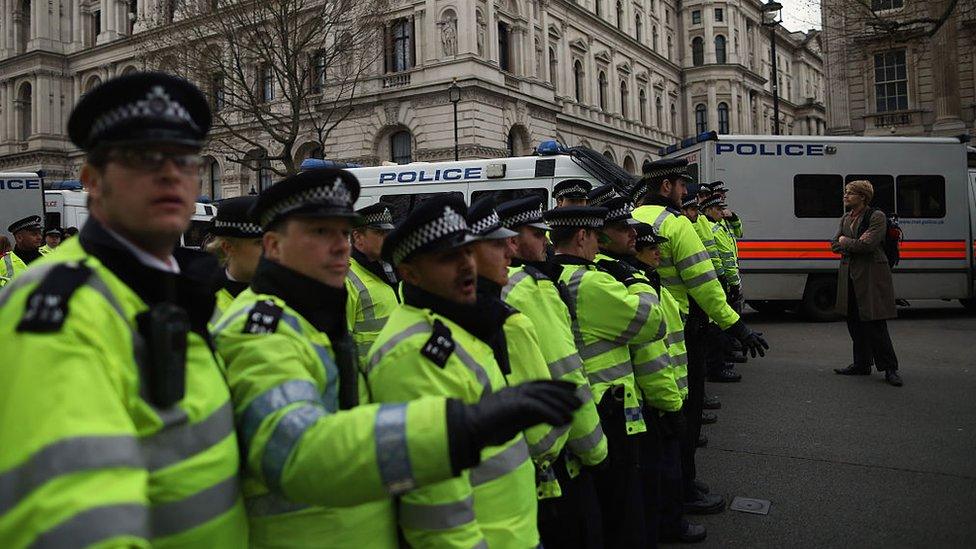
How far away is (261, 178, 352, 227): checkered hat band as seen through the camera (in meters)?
2.08

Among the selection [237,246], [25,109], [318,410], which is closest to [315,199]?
[318,410]

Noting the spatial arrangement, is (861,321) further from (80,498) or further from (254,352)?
(80,498)

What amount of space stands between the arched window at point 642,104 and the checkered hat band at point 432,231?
5206 cm

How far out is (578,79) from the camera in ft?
146

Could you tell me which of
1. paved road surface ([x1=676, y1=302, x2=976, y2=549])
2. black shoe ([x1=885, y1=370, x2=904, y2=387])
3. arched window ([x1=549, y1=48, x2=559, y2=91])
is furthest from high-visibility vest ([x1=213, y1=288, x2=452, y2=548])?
arched window ([x1=549, y1=48, x2=559, y2=91])

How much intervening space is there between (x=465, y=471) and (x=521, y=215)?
2079 millimetres

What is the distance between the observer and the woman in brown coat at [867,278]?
8211mm

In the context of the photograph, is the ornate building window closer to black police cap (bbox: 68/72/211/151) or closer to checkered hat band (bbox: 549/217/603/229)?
checkered hat band (bbox: 549/217/603/229)

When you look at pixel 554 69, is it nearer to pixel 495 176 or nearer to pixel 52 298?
pixel 495 176

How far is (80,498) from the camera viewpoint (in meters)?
1.20

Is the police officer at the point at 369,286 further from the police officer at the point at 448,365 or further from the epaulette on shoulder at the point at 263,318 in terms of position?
the epaulette on shoulder at the point at 263,318

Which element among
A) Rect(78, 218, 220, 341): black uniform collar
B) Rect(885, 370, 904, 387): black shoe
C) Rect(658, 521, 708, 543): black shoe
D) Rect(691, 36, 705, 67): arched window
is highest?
Rect(691, 36, 705, 67): arched window

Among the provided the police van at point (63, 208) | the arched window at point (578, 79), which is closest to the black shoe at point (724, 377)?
the police van at point (63, 208)

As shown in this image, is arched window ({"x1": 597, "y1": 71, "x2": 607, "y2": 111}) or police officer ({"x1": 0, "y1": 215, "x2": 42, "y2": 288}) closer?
police officer ({"x1": 0, "y1": 215, "x2": 42, "y2": 288})
